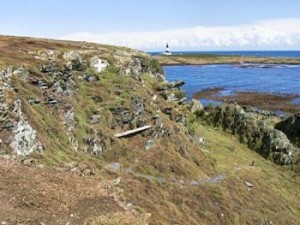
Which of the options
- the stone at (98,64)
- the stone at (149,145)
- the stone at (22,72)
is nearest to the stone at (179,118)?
the stone at (149,145)

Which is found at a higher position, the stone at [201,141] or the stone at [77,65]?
the stone at [77,65]

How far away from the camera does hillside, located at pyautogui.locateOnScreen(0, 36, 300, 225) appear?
22.2 metres

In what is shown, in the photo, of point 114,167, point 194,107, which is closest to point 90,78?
point 114,167

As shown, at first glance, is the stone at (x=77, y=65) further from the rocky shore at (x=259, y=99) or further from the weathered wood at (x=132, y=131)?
the rocky shore at (x=259, y=99)

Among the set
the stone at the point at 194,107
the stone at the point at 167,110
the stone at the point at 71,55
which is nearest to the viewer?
the stone at the point at 71,55

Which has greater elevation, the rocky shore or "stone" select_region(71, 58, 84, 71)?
"stone" select_region(71, 58, 84, 71)

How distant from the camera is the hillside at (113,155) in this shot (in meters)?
22.2

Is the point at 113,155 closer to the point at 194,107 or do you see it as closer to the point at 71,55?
the point at 71,55

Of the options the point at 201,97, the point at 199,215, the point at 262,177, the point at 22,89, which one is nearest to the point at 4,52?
the point at 22,89

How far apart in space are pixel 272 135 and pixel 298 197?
13.5m

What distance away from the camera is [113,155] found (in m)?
40.9

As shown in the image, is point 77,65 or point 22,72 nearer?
point 22,72

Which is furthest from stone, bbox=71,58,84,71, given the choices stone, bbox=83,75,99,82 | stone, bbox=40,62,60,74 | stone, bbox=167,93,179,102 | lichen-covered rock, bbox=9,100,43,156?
lichen-covered rock, bbox=9,100,43,156

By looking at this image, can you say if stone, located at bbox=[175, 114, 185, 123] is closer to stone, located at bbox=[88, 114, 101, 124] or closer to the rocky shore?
stone, located at bbox=[88, 114, 101, 124]
